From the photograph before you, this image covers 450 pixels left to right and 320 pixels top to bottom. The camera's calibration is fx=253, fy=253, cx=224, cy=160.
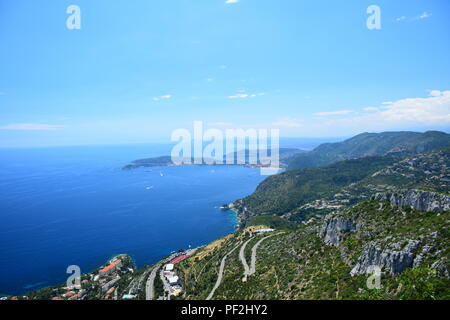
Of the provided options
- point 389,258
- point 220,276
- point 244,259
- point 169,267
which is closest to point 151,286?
point 169,267

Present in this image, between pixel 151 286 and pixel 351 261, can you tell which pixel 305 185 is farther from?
pixel 351 261

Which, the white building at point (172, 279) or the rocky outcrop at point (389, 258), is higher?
the rocky outcrop at point (389, 258)

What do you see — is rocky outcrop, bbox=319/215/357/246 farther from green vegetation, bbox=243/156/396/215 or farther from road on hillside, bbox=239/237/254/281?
green vegetation, bbox=243/156/396/215

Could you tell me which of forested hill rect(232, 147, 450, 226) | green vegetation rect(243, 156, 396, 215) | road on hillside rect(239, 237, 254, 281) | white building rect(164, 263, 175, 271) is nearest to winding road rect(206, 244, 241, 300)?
road on hillside rect(239, 237, 254, 281)

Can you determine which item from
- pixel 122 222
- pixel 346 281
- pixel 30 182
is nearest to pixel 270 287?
pixel 346 281

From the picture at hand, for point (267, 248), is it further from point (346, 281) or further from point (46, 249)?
point (46, 249)

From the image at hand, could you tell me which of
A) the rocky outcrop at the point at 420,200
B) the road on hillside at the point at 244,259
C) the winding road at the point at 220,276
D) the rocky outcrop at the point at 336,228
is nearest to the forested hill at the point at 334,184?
the road on hillside at the point at 244,259

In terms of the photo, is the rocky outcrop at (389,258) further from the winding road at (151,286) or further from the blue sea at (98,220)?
the blue sea at (98,220)
